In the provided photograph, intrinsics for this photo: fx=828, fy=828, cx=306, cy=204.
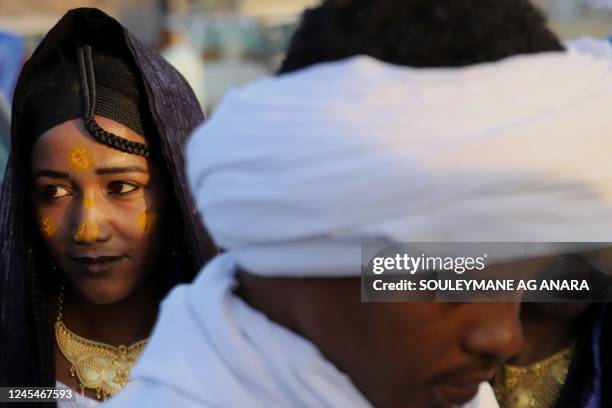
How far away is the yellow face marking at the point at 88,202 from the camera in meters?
2.47

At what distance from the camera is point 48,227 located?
253 cm

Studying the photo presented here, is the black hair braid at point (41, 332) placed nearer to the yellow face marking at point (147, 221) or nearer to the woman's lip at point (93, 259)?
the woman's lip at point (93, 259)

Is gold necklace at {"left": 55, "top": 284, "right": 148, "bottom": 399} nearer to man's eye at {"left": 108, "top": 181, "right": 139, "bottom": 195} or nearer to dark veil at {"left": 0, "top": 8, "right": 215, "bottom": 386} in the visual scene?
dark veil at {"left": 0, "top": 8, "right": 215, "bottom": 386}

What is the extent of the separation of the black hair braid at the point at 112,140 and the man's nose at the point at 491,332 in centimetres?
155

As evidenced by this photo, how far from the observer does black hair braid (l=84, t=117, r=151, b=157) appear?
2514 millimetres

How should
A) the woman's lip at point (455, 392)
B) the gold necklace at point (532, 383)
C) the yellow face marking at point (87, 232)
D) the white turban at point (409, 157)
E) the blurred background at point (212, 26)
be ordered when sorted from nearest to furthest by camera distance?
the white turban at point (409, 157) < the woman's lip at point (455, 392) < the gold necklace at point (532, 383) < the yellow face marking at point (87, 232) < the blurred background at point (212, 26)

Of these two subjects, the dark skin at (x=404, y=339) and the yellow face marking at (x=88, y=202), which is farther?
the yellow face marking at (x=88, y=202)

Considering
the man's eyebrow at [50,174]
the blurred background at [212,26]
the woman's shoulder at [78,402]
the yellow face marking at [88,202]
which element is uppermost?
the blurred background at [212,26]

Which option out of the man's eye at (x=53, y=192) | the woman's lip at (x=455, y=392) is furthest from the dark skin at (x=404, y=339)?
the man's eye at (x=53, y=192)

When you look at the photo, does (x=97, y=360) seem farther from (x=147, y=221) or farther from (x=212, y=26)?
(x=212, y=26)

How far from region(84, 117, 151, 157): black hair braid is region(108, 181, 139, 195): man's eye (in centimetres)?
10

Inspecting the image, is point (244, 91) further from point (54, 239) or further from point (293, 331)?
point (54, 239)

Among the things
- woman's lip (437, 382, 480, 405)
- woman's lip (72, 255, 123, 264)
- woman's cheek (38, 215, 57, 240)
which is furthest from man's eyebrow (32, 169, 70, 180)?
woman's lip (437, 382, 480, 405)

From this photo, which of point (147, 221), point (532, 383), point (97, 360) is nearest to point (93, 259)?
point (147, 221)
